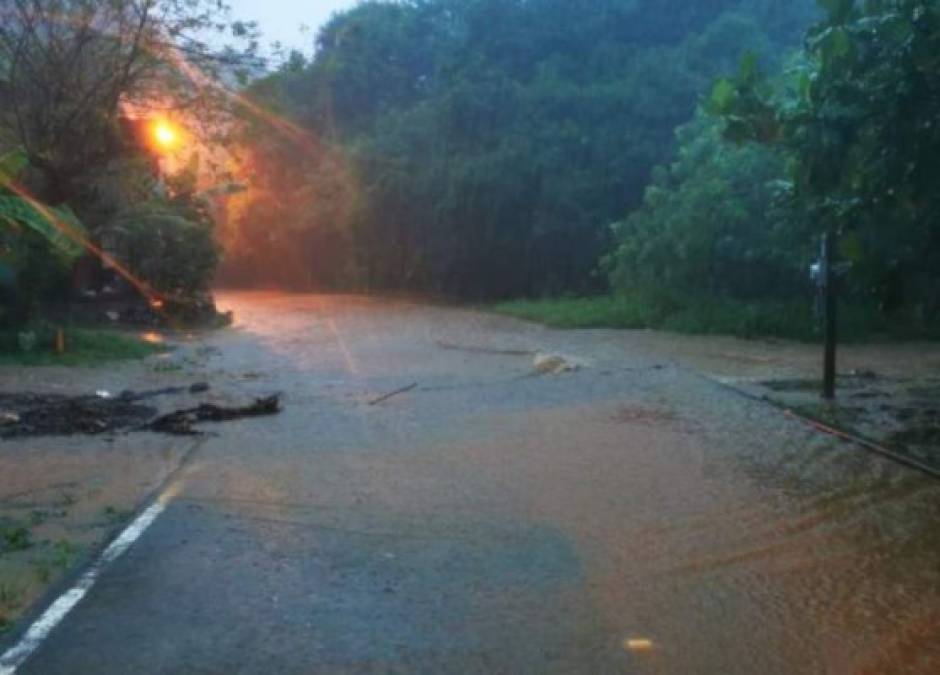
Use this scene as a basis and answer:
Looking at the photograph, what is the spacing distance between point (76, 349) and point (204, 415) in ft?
28.8

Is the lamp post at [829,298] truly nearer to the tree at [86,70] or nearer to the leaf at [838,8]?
the leaf at [838,8]

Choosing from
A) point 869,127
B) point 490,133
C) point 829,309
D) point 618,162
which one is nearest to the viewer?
point 869,127

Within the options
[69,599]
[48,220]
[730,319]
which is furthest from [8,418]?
[730,319]

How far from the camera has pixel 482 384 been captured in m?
17.8

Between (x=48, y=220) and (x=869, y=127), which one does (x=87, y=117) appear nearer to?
(x=48, y=220)

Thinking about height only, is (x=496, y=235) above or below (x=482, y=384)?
above

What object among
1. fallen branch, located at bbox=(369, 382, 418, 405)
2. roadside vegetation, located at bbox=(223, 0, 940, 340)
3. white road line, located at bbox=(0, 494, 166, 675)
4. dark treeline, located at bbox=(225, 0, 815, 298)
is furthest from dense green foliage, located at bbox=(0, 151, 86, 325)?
dark treeline, located at bbox=(225, 0, 815, 298)

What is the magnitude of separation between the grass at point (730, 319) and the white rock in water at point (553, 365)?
6.66 m

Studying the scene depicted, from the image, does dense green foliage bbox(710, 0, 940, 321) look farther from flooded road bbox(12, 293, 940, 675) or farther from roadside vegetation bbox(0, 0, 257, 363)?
roadside vegetation bbox(0, 0, 257, 363)

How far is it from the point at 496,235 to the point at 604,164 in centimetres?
508

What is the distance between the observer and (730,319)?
Answer: 1062 inches

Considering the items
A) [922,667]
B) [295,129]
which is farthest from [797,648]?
[295,129]

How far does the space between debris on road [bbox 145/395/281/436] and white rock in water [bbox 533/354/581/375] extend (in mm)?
5737

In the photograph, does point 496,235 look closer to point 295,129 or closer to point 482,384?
point 295,129
